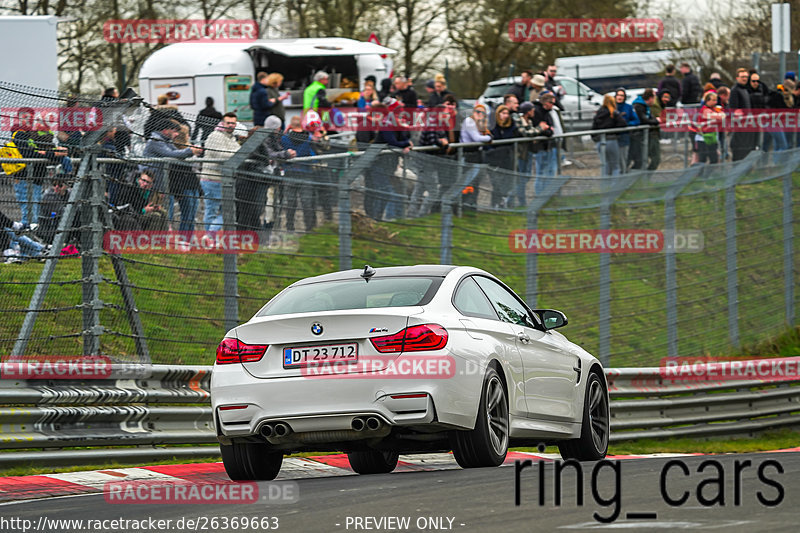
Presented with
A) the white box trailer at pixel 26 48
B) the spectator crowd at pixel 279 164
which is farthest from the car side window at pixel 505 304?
the white box trailer at pixel 26 48

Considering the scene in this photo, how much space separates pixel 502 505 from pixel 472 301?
272cm

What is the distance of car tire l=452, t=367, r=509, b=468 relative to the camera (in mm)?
9164

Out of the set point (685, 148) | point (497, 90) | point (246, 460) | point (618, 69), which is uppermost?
point (618, 69)

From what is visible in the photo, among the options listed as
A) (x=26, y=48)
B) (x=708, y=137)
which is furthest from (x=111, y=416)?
(x=708, y=137)

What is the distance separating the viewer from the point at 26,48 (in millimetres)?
22516

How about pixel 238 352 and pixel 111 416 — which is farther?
pixel 111 416

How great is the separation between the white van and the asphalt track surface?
67.8ft

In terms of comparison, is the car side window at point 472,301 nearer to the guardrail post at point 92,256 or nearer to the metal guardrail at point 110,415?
the metal guardrail at point 110,415

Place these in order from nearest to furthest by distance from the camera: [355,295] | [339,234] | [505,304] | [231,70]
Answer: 1. [355,295]
2. [505,304]
3. [339,234]
4. [231,70]

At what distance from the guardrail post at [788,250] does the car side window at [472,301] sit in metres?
12.6

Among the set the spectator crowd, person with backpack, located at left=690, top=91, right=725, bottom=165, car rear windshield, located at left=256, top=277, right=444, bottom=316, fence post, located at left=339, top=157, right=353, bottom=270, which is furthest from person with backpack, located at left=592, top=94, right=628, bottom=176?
car rear windshield, located at left=256, top=277, right=444, bottom=316

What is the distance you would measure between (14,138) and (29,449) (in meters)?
2.28

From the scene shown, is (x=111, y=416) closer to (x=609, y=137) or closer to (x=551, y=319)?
(x=551, y=319)

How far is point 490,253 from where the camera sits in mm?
Result: 16156
